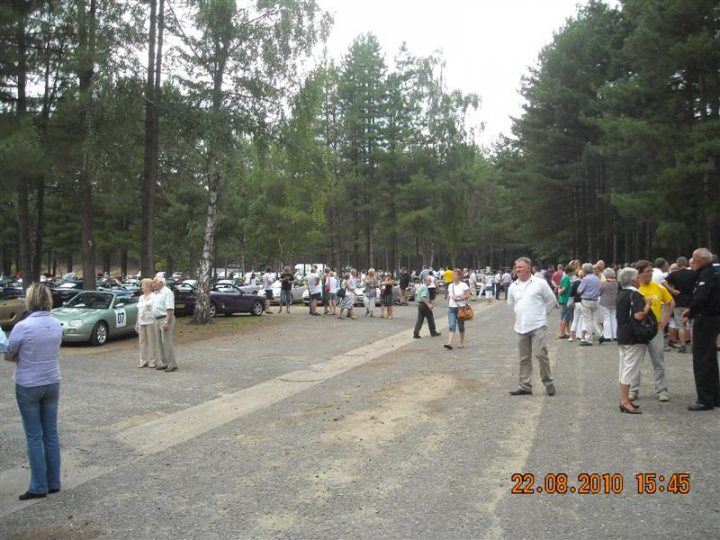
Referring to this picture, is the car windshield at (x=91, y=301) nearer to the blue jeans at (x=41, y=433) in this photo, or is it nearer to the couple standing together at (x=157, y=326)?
the couple standing together at (x=157, y=326)

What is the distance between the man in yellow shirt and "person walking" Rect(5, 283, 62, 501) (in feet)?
21.2

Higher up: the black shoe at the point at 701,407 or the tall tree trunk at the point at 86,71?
the tall tree trunk at the point at 86,71

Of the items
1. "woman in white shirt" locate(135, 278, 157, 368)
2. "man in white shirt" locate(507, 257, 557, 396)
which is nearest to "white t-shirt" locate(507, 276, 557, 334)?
"man in white shirt" locate(507, 257, 557, 396)

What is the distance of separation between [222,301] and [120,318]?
24.9ft

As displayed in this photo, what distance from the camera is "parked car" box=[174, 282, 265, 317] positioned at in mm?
23469

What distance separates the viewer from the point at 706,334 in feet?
23.8

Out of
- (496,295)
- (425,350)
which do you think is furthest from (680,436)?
(496,295)

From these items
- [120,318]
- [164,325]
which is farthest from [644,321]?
[120,318]

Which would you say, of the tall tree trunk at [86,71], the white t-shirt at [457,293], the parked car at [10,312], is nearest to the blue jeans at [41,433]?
the white t-shirt at [457,293]

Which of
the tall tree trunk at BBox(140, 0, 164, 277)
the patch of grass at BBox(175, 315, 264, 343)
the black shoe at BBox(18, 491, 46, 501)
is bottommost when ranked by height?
the patch of grass at BBox(175, 315, 264, 343)

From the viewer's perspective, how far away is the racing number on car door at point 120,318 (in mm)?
16219

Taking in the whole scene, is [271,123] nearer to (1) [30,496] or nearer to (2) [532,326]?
(2) [532,326]

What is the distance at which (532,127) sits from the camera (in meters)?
38.8

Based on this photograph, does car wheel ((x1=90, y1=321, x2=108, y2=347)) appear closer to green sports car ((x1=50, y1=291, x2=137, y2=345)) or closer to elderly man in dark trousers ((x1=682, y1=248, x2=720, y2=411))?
green sports car ((x1=50, y1=291, x2=137, y2=345))
